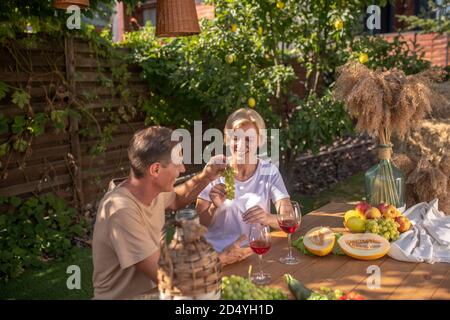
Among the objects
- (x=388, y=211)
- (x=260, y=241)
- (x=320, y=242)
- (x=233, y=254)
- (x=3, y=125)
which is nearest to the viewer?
(x=260, y=241)

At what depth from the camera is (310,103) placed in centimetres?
555

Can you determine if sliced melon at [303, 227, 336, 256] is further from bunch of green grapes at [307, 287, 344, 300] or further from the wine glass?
bunch of green grapes at [307, 287, 344, 300]

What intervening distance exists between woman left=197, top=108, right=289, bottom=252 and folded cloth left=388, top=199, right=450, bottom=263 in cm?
77

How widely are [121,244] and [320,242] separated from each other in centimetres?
93

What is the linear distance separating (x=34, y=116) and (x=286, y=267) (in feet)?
11.2

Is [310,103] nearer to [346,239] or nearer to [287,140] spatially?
[287,140]

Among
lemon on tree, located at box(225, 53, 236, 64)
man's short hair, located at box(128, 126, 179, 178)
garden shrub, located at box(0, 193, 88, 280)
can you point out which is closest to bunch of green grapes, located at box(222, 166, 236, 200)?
man's short hair, located at box(128, 126, 179, 178)

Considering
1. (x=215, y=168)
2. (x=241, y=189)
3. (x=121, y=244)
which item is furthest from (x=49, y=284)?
(x=121, y=244)

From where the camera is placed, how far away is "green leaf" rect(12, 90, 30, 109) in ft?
14.7

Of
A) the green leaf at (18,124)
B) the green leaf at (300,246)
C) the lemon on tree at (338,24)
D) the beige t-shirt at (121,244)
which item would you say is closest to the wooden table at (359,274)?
the green leaf at (300,246)

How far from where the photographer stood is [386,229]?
2.43 metres

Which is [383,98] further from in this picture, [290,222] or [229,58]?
[229,58]
